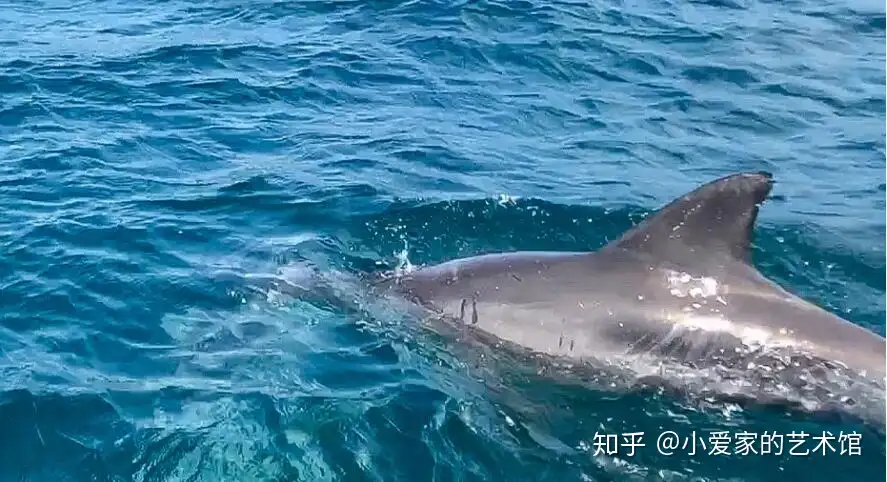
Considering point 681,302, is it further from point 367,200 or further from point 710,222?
point 367,200

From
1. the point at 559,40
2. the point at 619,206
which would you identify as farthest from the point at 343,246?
the point at 559,40

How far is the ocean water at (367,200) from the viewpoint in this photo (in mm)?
9148

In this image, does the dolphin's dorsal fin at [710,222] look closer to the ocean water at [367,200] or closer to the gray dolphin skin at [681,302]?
the gray dolphin skin at [681,302]

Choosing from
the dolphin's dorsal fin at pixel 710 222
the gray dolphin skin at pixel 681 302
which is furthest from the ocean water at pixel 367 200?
the dolphin's dorsal fin at pixel 710 222

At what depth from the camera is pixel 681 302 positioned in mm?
9562

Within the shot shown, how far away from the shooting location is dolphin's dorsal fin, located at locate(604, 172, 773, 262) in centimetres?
937

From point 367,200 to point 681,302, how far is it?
241 inches

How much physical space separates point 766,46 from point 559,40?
420 cm

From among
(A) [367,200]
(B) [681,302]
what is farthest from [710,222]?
(A) [367,200]

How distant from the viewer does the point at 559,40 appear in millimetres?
22609

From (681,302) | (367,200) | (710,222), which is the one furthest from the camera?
(367,200)

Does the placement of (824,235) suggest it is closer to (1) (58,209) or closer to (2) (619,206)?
(2) (619,206)

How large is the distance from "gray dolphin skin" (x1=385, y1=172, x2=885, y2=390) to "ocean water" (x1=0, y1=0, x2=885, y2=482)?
508 millimetres

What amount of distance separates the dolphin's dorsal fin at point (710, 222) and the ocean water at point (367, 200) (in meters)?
1.35
